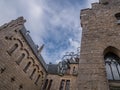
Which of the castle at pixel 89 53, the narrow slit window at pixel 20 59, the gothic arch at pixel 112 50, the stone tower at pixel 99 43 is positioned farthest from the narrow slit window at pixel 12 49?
the gothic arch at pixel 112 50

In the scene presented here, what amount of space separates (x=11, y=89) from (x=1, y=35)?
18.7 feet

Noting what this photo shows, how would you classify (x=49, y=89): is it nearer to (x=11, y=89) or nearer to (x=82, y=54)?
(x=11, y=89)

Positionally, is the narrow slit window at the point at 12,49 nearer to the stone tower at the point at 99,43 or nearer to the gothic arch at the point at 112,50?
the stone tower at the point at 99,43

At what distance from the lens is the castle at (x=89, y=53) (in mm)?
4562

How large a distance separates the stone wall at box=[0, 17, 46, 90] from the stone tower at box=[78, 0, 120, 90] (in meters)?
9.73

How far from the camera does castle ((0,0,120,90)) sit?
4562mm

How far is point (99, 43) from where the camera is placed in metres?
5.54

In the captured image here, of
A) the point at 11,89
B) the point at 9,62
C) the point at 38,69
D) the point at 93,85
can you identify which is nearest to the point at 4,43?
the point at 9,62

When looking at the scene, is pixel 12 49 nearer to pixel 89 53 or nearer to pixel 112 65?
pixel 89 53

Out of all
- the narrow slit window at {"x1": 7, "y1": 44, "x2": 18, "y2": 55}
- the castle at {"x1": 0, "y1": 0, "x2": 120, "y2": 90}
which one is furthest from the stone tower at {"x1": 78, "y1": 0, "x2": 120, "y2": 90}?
the narrow slit window at {"x1": 7, "y1": 44, "x2": 18, "y2": 55}

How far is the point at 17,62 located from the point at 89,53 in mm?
11680

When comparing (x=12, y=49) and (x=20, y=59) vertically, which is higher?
(x=12, y=49)

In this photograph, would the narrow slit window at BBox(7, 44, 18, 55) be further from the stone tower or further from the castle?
the stone tower

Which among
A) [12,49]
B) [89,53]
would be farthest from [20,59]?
[89,53]
